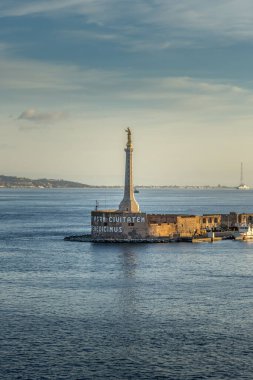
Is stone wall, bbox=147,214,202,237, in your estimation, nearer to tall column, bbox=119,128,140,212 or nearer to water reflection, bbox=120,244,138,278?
tall column, bbox=119,128,140,212

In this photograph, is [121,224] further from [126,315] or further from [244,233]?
[126,315]

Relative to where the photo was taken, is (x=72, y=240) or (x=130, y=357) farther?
(x=72, y=240)

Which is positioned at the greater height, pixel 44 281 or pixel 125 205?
pixel 125 205

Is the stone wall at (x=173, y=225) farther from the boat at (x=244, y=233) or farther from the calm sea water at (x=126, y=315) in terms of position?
the calm sea water at (x=126, y=315)

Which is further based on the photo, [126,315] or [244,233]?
[244,233]

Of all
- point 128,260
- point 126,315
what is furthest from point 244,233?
point 126,315

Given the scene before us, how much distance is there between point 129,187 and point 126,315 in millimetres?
56900

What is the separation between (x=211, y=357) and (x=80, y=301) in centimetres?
1907

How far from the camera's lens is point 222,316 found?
56.0 meters

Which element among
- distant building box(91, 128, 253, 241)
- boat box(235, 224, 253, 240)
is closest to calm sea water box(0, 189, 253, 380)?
distant building box(91, 128, 253, 241)

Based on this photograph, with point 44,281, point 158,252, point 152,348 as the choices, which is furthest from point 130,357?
point 158,252

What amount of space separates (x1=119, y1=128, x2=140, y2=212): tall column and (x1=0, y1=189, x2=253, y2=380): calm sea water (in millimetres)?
15048

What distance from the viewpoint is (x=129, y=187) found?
112 metres

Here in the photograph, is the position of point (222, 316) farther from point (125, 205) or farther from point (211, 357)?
point (125, 205)
